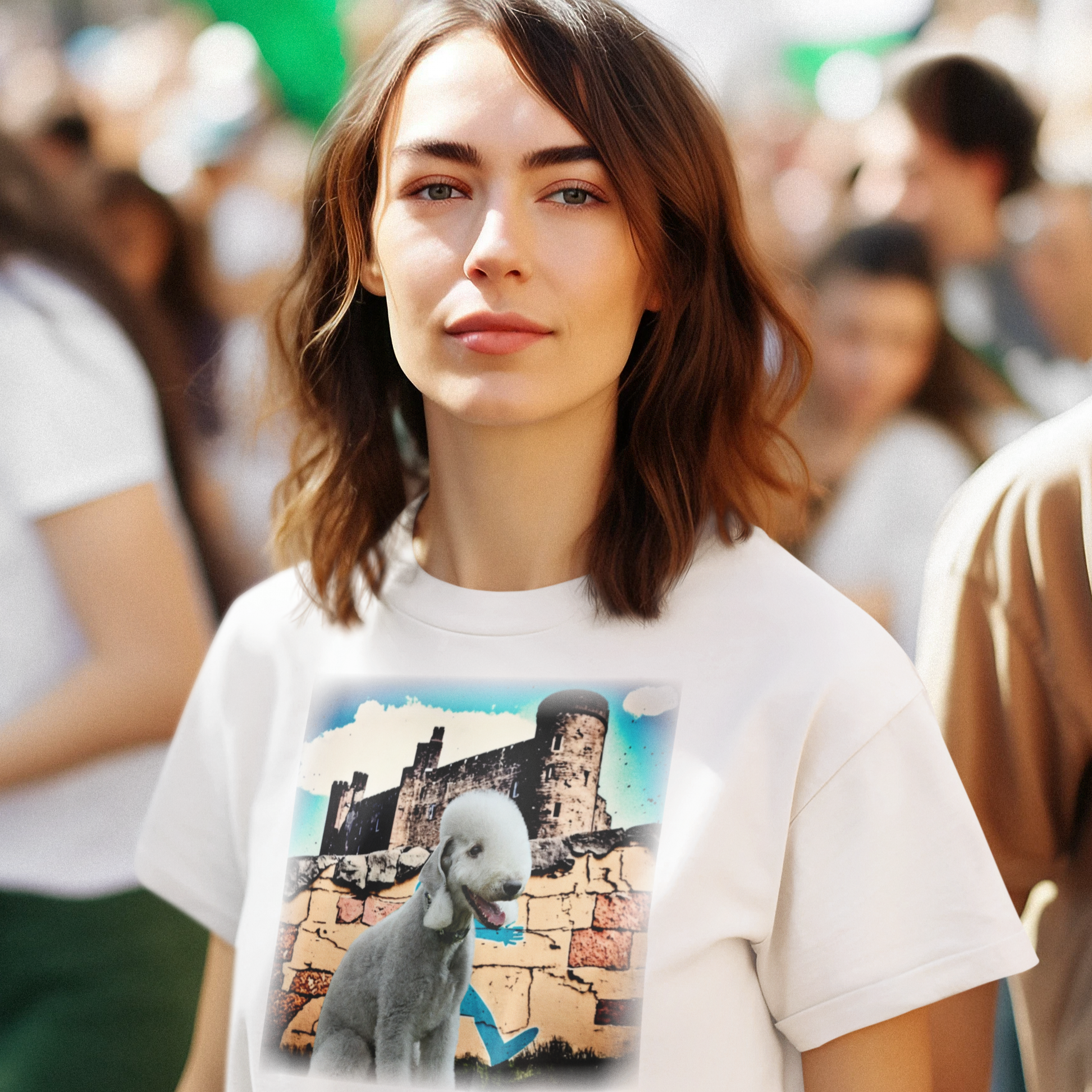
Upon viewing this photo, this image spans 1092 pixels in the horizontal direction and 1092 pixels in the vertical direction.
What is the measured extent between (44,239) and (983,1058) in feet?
5.06

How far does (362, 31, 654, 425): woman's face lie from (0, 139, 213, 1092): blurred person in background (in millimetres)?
693

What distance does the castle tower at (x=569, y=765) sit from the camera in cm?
106

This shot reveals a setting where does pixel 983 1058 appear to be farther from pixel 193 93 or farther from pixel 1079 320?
pixel 193 93

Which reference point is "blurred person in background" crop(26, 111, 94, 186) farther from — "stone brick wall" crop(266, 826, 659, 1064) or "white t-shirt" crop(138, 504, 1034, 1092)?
"stone brick wall" crop(266, 826, 659, 1064)

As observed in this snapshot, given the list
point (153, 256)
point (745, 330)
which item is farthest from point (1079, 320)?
point (153, 256)

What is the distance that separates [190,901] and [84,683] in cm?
44

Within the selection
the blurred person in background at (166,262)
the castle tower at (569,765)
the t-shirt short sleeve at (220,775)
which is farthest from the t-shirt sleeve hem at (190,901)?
the blurred person in background at (166,262)

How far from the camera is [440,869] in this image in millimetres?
1084

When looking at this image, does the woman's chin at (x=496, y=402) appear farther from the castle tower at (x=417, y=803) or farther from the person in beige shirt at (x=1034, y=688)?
the person in beige shirt at (x=1034, y=688)

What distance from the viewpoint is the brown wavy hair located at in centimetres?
108

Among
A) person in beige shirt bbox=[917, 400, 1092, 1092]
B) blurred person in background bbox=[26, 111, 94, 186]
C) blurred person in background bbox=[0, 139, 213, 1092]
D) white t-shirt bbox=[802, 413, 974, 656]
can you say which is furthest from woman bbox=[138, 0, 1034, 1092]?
blurred person in background bbox=[26, 111, 94, 186]

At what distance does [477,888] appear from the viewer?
41.8 inches

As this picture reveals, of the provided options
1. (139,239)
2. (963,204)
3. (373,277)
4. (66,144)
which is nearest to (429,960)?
(373,277)

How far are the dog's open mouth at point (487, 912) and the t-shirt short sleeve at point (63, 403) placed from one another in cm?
84
